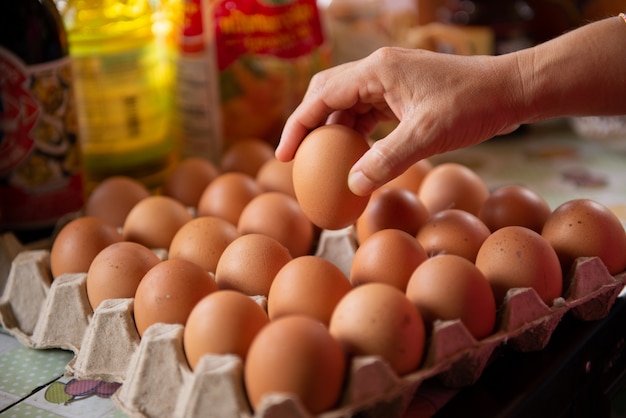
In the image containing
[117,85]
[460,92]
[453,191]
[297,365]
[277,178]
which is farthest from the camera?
[117,85]

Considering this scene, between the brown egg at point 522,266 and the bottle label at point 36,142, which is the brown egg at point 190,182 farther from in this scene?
the brown egg at point 522,266

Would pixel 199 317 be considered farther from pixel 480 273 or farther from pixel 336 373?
pixel 480 273

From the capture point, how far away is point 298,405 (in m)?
0.66

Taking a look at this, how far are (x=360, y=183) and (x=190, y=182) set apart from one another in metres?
0.50

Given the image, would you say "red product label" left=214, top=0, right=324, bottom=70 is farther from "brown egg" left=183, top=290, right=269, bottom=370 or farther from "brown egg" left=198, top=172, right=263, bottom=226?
"brown egg" left=183, top=290, right=269, bottom=370

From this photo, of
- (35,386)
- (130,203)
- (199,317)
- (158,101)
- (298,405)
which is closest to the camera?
(298,405)

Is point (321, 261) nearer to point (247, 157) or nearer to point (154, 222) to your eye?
point (154, 222)

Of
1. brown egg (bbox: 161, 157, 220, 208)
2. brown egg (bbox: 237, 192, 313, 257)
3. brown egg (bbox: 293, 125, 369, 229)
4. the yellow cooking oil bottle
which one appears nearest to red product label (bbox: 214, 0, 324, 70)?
the yellow cooking oil bottle

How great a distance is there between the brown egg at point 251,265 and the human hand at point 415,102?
135mm

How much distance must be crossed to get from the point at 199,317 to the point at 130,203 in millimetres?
499

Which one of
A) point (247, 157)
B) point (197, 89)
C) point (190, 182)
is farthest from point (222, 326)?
point (197, 89)

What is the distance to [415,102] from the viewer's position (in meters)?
→ 0.93

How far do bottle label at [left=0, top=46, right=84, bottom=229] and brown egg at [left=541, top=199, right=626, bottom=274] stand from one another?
0.78 m

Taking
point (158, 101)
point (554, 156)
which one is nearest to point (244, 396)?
point (158, 101)
